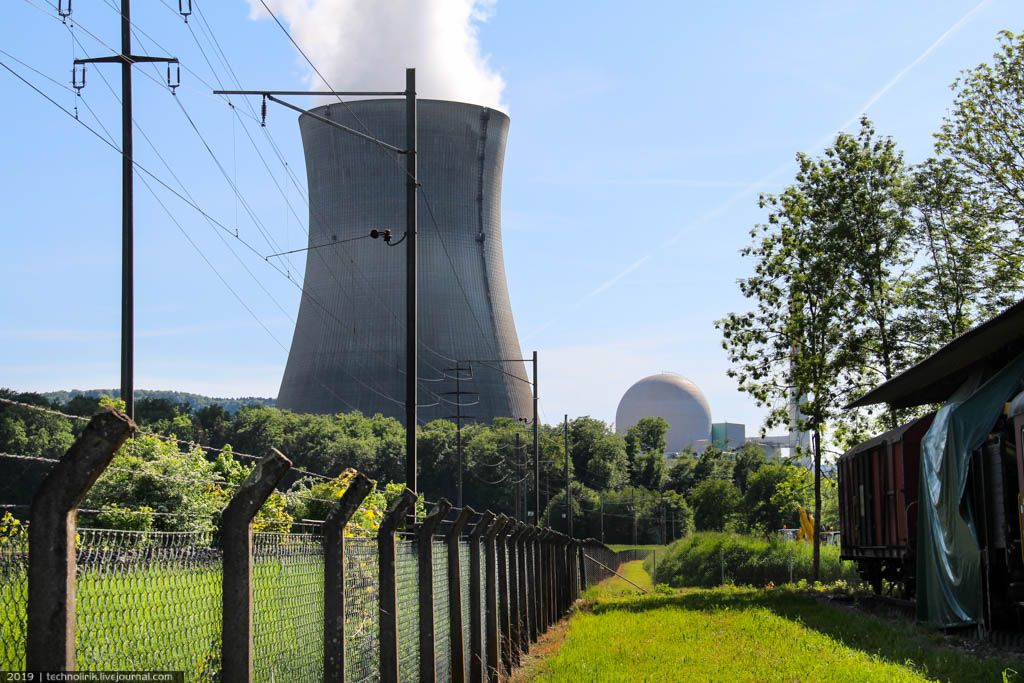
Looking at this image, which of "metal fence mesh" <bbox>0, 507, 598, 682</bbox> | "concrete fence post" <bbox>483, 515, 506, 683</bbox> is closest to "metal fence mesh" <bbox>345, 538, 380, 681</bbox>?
"metal fence mesh" <bbox>0, 507, 598, 682</bbox>

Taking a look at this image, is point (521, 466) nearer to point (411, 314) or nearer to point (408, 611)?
point (411, 314)

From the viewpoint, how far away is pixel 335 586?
3996 mm

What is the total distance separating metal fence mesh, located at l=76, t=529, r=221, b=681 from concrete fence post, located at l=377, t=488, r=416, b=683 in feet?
5.41

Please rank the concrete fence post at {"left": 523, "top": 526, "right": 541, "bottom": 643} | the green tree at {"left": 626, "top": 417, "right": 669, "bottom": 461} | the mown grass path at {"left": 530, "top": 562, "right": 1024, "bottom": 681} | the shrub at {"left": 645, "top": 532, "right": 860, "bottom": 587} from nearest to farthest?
the mown grass path at {"left": 530, "top": 562, "right": 1024, "bottom": 681}, the concrete fence post at {"left": 523, "top": 526, "right": 541, "bottom": 643}, the shrub at {"left": 645, "top": 532, "right": 860, "bottom": 587}, the green tree at {"left": 626, "top": 417, "right": 669, "bottom": 461}

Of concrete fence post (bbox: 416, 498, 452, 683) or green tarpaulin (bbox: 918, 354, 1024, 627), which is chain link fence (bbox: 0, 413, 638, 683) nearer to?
concrete fence post (bbox: 416, 498, 452, 683)

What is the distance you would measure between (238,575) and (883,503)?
15.0m

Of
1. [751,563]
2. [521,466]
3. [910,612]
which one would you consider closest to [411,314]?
[910,612]

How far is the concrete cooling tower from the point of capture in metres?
36.8

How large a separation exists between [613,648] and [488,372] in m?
34.2

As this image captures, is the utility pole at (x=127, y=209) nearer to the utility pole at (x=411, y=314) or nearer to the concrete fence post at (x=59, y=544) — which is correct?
the utility pole at (x=411, y=314)

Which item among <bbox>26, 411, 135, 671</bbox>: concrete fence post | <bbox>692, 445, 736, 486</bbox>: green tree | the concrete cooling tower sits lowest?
<bbox>26, 411, 135, 671</bbox>: concrete fence post

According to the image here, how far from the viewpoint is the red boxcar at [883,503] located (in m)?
14.7

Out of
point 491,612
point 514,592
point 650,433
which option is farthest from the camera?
point 650,433

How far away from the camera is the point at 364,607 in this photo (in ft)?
17.1
